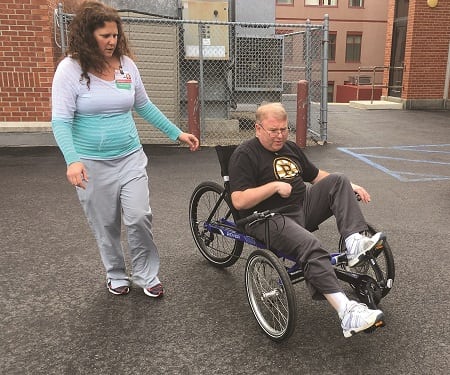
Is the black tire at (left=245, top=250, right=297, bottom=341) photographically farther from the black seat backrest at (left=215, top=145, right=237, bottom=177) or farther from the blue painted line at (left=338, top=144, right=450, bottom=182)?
the blue painted line at (left=338, top=144, right=450, bottom=182)

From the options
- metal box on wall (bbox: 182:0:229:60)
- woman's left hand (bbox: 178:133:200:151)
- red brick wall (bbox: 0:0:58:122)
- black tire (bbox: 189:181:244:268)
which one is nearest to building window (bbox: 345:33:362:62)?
metal box on wall (bbox: 182:0:229:60)

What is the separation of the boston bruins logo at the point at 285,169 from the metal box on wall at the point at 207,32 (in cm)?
671

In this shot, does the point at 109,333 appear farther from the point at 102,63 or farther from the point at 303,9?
the point at 303,9

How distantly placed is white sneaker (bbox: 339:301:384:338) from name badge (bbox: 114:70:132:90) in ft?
6.36

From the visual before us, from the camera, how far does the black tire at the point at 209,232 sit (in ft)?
12.6

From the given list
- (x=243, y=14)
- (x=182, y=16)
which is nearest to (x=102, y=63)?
(x=182, y=16)

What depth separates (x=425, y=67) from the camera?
49.9 feet

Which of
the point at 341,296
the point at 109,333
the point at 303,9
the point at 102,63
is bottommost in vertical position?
the point at 109,333

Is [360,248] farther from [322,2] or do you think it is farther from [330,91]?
[330,91]

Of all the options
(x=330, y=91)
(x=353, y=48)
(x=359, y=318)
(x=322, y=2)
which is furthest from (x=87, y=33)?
(x=353, y=48)

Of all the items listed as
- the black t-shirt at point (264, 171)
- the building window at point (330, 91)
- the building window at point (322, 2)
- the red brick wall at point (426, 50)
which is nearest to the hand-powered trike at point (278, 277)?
Answer: the black t-shirt at point (264, 171)

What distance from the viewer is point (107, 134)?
3104mm

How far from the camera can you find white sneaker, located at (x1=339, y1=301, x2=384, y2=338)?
252 centimetres

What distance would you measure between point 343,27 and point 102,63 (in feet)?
110
